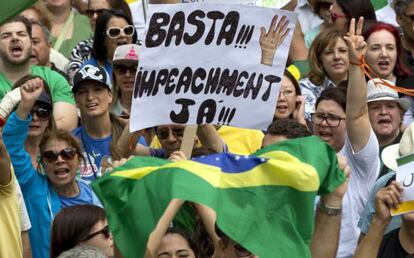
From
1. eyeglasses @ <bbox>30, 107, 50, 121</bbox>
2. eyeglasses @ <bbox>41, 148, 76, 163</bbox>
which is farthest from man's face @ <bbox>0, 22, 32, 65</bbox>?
eyeglasses @ <bbox>41, 148, 76, 163</bbox>

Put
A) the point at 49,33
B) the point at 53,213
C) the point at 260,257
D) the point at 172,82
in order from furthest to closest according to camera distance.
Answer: the point at 49,33
the point at 53,213
the point at 172,82
the point at 260,257

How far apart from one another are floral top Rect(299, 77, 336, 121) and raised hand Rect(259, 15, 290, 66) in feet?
8.54

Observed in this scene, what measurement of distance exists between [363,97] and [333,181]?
1.76m

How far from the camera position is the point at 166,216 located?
8242 millimetres

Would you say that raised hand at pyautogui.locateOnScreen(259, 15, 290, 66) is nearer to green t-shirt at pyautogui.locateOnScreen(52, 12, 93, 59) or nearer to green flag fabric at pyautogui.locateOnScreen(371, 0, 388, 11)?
green t-shirt at pyautogui.locateOnScreen(52, 12, 93, 59)

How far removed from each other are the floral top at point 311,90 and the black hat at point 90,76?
161 centimetres

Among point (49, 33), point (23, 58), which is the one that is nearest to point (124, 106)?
point (23, 58)

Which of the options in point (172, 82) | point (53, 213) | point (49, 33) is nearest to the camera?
point (172, 82)

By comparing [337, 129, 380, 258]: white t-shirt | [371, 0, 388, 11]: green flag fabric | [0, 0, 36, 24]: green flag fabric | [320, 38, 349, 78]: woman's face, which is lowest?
[337, 129, 380, 258]: white t-shirt

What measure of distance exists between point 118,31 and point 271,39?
122 inches

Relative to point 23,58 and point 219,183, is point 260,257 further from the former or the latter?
point 23,58

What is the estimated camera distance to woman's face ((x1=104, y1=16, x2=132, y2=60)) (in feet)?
41.3

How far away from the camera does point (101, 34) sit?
41.5 ft

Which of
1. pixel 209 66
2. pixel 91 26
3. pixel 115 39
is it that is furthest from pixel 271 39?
pixel 91 26
